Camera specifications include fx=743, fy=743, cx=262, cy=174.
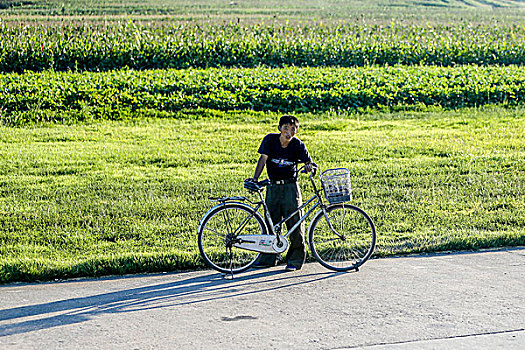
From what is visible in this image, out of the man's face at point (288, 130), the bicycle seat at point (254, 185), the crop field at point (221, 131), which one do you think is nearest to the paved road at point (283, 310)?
the crop field at point (221, 131)

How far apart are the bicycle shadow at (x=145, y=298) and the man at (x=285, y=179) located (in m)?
0.31

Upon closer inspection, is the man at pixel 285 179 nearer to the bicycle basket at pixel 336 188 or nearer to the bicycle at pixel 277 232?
the bicycle at pixel 277 232

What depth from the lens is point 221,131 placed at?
57.7ft

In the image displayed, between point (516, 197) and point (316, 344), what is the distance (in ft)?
22.9

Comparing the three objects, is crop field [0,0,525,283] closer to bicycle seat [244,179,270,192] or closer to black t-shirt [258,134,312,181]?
bicycle seat [244,179,270,192]

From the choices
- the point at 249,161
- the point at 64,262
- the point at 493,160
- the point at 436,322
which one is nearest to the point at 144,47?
the point at 249,161

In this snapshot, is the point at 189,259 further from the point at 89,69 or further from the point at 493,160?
the point at 89,69

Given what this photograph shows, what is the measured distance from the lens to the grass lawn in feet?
28.9

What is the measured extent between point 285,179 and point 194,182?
14.9ft

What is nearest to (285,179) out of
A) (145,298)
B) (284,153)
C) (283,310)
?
(284,153)

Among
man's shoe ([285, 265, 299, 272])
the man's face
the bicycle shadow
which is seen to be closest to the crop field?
the bicycle shadow

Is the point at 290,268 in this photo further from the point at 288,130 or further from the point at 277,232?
the point at 288,130

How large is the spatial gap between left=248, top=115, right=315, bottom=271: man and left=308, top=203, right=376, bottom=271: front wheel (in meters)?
0.20

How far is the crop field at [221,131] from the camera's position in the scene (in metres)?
9.41
